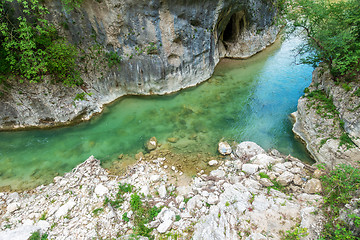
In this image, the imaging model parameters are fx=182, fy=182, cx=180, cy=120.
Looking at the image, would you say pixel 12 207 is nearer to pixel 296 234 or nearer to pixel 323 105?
pixel 296 234

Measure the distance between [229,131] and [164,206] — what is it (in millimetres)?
6621

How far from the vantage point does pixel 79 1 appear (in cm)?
1138

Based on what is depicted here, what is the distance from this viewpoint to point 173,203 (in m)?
7.62

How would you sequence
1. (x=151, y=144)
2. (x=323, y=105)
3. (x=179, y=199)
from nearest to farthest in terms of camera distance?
(x=179, y=199) → (x=323, y=105) → (x=151, y=144)

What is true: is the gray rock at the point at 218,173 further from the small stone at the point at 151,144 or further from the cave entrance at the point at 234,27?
the cave entrance at the point at 234,27

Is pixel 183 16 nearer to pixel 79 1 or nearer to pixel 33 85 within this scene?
pixel 79 1

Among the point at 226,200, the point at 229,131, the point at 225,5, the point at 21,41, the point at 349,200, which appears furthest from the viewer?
the point at 225,5

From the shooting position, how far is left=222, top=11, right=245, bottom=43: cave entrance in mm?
19413

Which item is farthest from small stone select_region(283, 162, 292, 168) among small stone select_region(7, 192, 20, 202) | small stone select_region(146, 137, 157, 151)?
small stone select_region(7, 192, 20, 202)

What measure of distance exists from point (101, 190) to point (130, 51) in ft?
33.1

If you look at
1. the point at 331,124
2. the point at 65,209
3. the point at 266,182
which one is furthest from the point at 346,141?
the point at 65,209

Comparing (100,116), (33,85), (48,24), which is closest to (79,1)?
(48,24)

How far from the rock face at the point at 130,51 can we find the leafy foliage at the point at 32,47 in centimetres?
75

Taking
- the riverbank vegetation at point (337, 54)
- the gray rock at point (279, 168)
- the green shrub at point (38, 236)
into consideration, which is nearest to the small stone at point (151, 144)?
the green shrub at point (38, 236)
